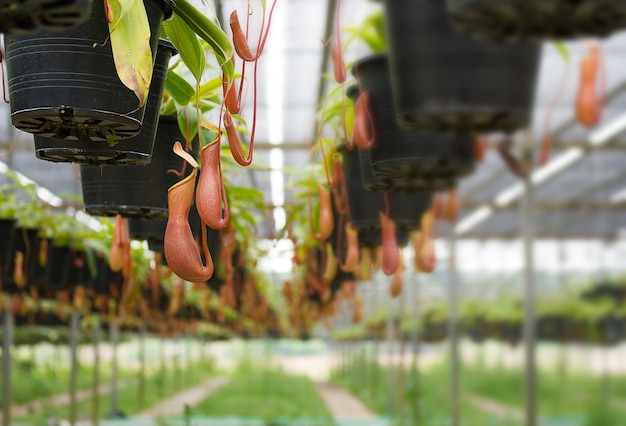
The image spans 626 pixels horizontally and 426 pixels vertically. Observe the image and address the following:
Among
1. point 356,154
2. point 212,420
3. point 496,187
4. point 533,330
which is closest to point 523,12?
point 356,154

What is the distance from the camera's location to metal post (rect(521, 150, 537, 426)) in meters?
3.17

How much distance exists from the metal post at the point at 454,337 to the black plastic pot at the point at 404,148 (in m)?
3.32

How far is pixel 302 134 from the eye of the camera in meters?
6.89

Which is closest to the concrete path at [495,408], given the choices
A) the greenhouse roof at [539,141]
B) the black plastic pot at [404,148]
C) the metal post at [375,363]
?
the greenhouse roof at [539,141]

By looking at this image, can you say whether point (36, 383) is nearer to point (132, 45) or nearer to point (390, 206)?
point (390, 206)

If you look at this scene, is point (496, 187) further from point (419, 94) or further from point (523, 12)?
point (523, 12)

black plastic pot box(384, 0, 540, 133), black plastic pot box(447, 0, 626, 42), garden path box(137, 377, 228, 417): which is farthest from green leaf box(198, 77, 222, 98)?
garden path box(137, 377, 228, 417)

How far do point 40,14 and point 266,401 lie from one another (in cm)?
1151

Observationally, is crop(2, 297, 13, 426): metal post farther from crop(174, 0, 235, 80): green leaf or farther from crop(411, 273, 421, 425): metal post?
crop(174, 0, 235, 80): green leaf

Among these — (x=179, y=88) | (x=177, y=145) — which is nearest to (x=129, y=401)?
(x=179, y=88)

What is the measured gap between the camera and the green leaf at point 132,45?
3.83 feet

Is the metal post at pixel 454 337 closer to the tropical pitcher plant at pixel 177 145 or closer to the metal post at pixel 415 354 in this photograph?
the metal post at pixel 415 354

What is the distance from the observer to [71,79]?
1.25 meters

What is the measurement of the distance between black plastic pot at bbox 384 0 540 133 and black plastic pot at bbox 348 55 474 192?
306 mm
